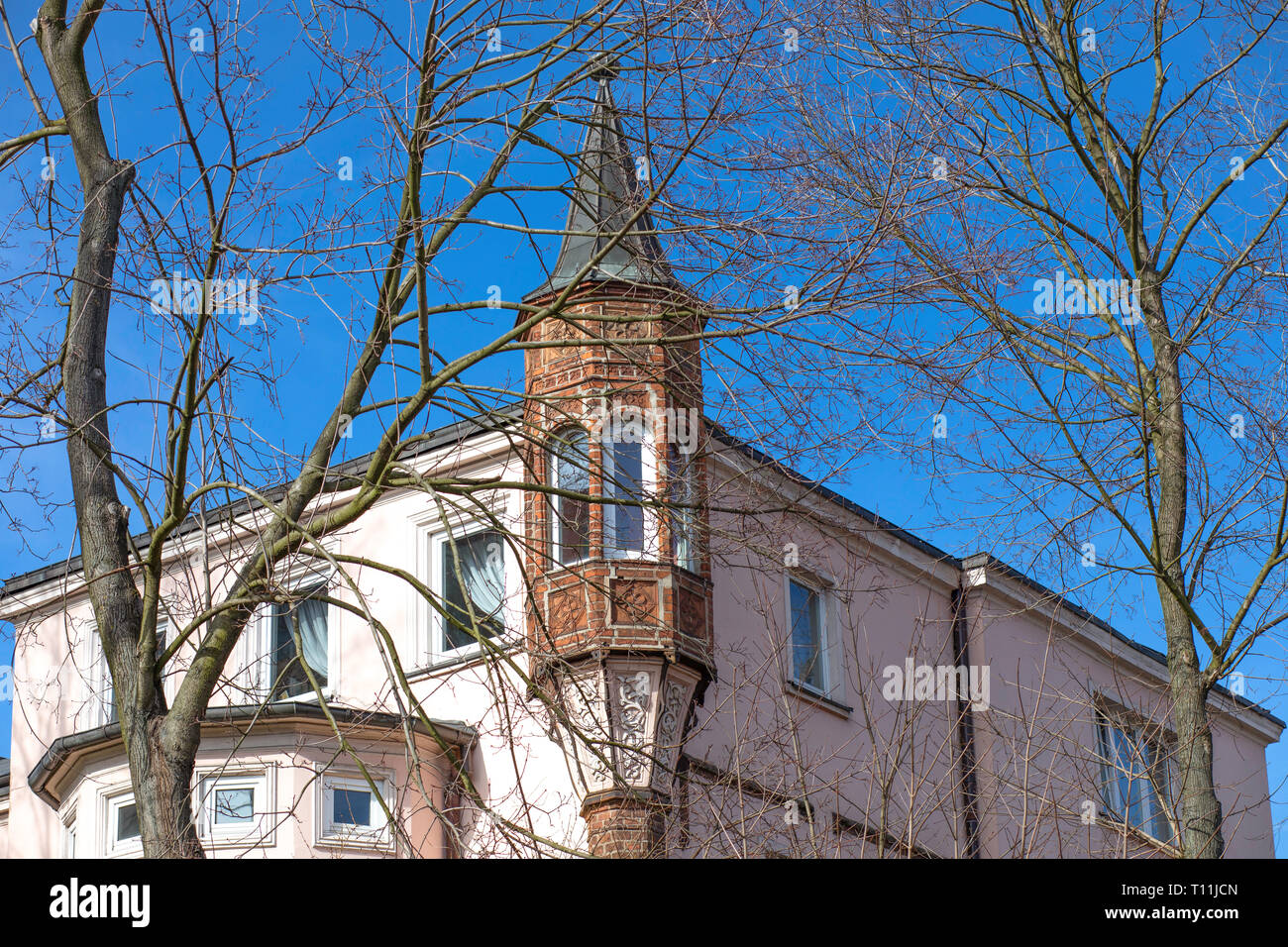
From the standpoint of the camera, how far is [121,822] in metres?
17.7

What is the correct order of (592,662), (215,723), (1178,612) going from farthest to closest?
1. (215,723)
2. (592,662)
3. (1178,612)

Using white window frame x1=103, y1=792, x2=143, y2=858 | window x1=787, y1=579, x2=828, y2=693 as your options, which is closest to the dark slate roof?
window x1=787, y1=579, x2=828, y2=693

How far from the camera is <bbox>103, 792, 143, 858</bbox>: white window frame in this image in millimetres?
17188

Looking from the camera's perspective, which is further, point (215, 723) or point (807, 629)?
point (807, 629)

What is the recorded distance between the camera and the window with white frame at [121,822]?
17422 millimetres

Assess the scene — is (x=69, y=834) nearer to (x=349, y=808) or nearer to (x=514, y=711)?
(x=349, y=808)

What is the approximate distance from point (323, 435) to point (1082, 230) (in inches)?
208

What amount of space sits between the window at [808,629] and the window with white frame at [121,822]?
737cm

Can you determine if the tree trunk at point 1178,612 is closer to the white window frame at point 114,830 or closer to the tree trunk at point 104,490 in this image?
the tree trunk at point 104,490

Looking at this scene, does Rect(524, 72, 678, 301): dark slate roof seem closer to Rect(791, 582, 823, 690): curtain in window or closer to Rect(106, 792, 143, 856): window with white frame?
Rect(791, 582, 823, 690): curtain in window

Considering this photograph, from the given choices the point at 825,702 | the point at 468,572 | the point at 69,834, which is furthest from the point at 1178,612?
the point at 69,834

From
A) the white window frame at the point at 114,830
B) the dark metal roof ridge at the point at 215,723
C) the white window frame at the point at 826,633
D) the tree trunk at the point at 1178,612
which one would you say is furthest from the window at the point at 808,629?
the tree trunk at the point at 1178,612

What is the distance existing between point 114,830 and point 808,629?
8.02 m
